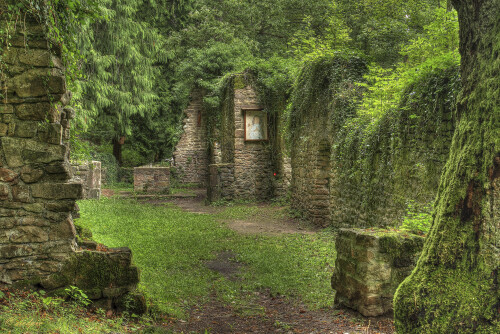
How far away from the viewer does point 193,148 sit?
75.0 ft

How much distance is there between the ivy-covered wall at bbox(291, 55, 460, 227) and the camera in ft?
17.3

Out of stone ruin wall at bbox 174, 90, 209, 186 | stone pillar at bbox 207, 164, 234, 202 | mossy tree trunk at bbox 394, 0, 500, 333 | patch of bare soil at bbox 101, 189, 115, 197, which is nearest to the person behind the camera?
mossy tree trunk at bbox 394, 0, 500, 333

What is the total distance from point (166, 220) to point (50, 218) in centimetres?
713

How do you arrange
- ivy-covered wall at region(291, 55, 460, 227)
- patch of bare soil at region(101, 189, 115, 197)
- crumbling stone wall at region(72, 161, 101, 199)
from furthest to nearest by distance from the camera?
patch of bare soil at region(101, 189, 115, 197) < crumbling stone wall at region(72, 161, 101, 199) < ivy-covered wall at region(291, 55, 460, 227)

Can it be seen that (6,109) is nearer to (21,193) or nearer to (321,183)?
(21,193)

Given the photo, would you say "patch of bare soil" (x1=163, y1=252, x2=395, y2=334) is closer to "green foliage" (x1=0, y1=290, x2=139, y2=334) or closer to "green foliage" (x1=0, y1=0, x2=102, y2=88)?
"green foliage" (x1=0, y1=290, x2=139, y2=334)

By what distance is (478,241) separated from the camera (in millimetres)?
2053

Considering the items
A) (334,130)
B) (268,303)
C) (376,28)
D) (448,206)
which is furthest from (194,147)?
(448,206)

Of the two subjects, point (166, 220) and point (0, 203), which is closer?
point (0, 203)

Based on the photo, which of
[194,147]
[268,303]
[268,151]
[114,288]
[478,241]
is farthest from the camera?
[194,147]

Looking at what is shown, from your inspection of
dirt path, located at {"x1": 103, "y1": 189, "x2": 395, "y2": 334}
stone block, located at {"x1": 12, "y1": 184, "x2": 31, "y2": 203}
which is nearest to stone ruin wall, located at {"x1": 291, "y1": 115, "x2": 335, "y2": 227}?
dirt path, located at {"x1": 103, "y1": 189, "x2": 395, "y2": 334}

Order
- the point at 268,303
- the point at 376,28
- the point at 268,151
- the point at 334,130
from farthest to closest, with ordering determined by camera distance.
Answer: the point at 376,28 < the point at 268,151 < the point at 334,130 < the point at 268,303

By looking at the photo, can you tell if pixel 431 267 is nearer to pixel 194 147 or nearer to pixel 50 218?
pixel 50 218

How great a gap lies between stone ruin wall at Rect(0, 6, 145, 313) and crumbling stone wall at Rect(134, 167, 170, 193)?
1331 centimetres
